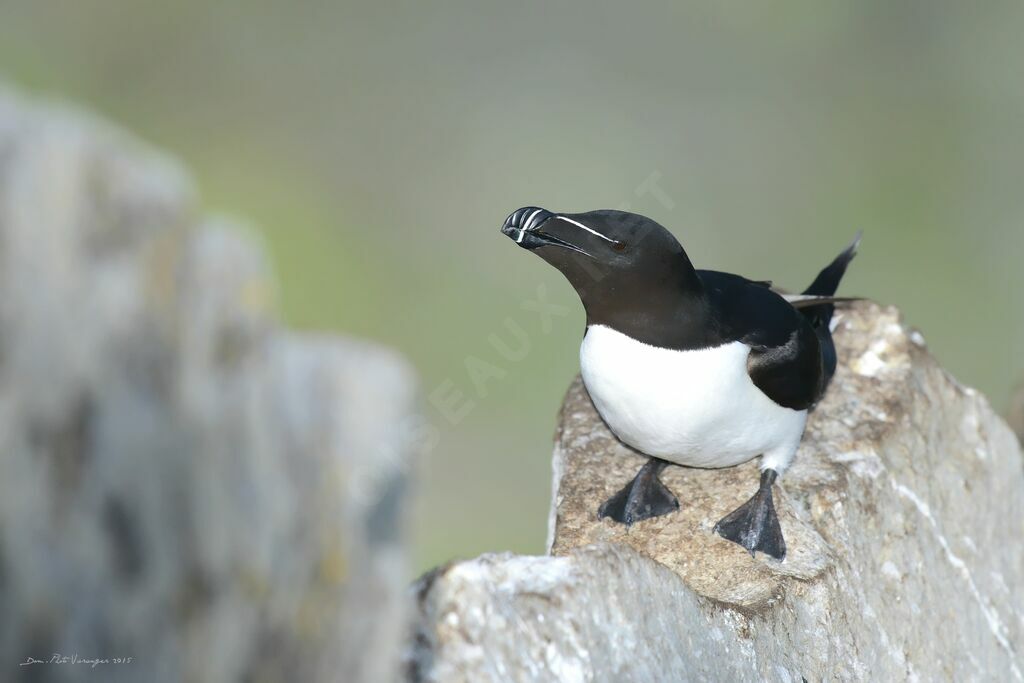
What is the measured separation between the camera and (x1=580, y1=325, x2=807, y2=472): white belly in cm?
440

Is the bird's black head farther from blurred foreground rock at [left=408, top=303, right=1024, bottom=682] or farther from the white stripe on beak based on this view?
blurred foreground rock at [left=408, top=303, right=1024, bottom=682]

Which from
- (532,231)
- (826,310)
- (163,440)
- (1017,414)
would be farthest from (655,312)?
(1017,414)

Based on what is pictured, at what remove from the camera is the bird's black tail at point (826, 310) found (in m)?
5.30

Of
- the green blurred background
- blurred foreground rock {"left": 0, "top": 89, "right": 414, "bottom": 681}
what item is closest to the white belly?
blurred foreground rock {"left": 0, "top": 89, "right": 414, "bottom": 681}

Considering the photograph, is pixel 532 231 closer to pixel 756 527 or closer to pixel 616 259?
pixel 616 259

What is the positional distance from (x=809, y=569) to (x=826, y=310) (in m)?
1.58

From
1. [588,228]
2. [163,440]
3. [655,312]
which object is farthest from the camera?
[655,312]

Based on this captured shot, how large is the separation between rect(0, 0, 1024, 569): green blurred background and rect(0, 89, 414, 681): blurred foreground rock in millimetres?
11667

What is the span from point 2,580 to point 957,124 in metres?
19.3

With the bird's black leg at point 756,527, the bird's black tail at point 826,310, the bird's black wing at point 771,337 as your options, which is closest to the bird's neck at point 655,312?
the bird's black wing at point 771,337

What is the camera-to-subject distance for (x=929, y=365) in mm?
5766

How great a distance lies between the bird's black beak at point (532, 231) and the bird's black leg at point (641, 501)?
44.2 inches

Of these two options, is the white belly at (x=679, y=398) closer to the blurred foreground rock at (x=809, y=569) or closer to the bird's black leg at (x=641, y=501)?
the bird's black leg at (x=641, y=501)

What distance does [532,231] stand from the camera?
4.28 meters
